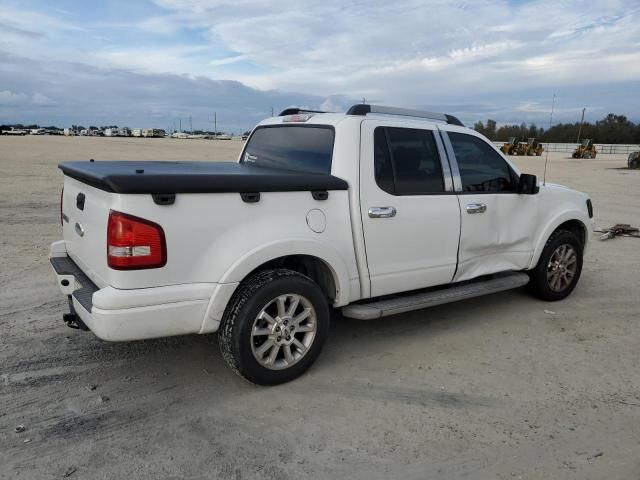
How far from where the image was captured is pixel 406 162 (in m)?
4.36

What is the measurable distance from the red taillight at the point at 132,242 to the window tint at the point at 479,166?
278 cm

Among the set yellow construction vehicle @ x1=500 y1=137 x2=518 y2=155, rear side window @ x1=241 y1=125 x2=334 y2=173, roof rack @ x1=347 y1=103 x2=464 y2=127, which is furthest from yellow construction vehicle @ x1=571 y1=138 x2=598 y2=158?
rear side window @ x1=241 y1=125 x2=334 y2=173

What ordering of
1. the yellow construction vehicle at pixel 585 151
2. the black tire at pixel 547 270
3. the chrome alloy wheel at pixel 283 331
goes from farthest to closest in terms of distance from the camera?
the yellow construction vehicle at pixel 585 151 → the black tire at pixel 547 270 → the chrome alloy wheel at pixel 283 331

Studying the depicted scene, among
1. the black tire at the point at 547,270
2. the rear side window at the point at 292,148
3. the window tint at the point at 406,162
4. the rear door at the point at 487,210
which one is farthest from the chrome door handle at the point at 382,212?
the black tire at the point at 547,270

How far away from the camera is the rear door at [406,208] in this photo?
4.10 metres

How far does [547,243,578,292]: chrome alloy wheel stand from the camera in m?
5.67

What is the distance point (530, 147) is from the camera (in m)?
49.9

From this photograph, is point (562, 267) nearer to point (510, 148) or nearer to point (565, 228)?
point (565, 228)

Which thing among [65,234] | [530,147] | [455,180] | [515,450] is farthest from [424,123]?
[530,147]

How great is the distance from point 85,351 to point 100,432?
120 cm

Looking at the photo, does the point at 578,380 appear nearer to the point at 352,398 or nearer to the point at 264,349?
the point at 352,398

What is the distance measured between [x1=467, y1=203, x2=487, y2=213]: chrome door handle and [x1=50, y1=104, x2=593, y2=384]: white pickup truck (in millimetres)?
14

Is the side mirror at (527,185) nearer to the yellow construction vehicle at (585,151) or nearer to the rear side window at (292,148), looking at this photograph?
the rear side window at (292,148)

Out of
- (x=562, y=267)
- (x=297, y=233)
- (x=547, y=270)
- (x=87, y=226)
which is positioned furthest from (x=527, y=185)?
(x=87, y=226)
